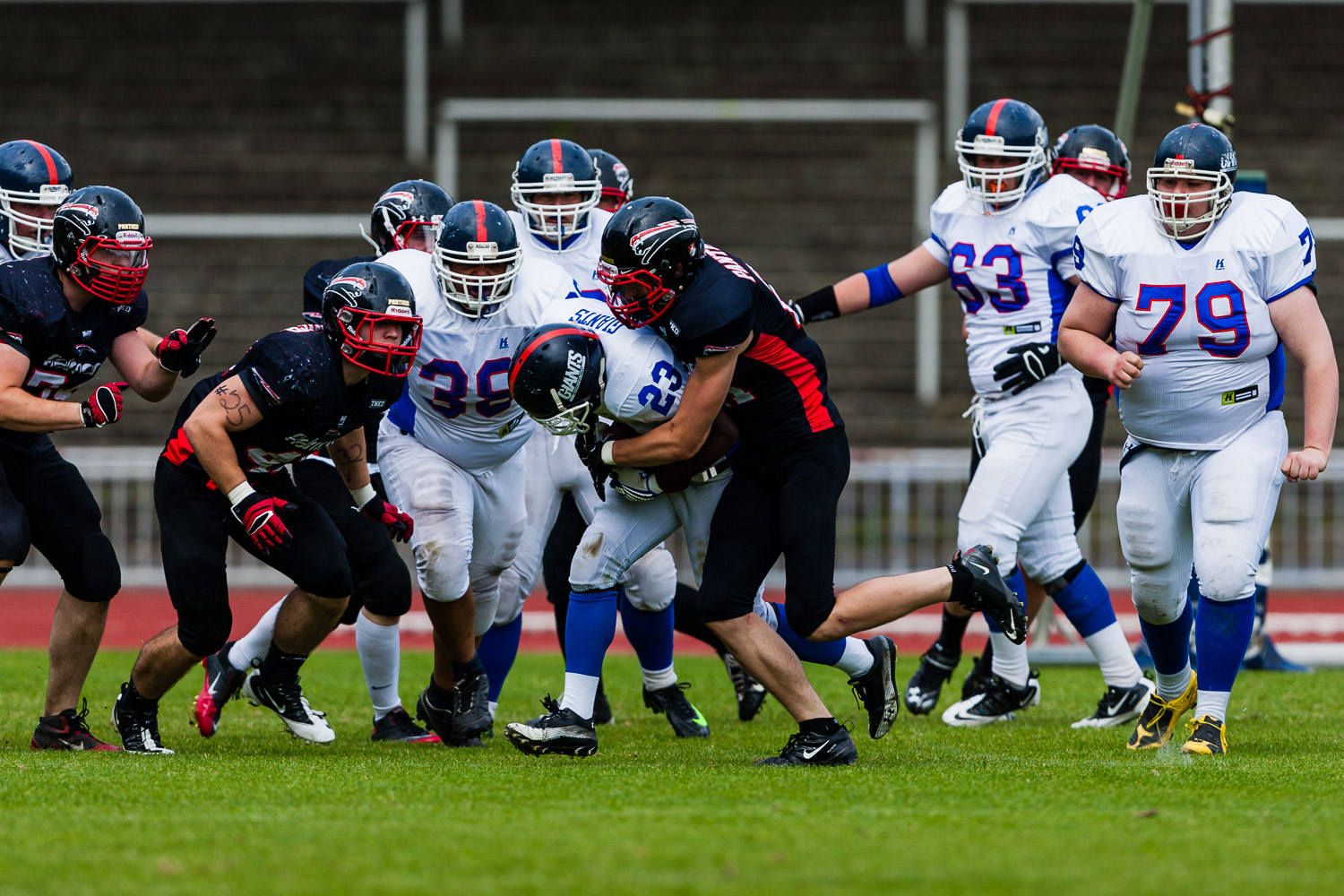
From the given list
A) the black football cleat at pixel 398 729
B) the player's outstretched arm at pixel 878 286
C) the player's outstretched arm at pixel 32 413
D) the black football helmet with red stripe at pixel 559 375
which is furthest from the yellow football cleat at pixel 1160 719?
the player's outstretched arm at pixel 32 413

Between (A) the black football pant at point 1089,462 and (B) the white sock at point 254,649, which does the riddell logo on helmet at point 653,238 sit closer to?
(B) the white sock at point 254,649

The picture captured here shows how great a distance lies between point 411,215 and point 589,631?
1.85 meters

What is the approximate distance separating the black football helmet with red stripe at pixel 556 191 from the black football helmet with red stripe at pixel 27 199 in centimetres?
176

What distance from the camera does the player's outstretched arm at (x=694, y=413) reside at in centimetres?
480

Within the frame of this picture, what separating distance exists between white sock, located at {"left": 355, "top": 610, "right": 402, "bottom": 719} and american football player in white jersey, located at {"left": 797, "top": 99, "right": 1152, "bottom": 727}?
2067 mm

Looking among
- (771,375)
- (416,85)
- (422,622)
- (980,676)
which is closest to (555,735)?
(771,375)

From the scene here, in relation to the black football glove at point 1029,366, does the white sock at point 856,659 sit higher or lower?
lower

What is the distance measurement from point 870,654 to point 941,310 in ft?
35.0

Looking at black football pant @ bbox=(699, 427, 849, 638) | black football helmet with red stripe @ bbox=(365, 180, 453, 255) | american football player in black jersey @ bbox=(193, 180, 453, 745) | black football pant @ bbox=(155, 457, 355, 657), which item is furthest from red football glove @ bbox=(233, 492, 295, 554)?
black football helmet with red stripe @ bbox=(365, 180, 453, 255)

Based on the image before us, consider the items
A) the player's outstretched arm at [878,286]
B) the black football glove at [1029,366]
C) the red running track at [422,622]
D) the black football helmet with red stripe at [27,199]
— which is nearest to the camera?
the black football helmet with red stripe at [27,199]

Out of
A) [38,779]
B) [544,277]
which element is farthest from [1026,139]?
[38,779]

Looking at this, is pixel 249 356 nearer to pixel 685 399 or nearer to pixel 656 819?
pixel 685 399

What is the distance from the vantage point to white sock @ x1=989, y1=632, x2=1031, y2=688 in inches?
253

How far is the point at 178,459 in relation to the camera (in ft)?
17.4
